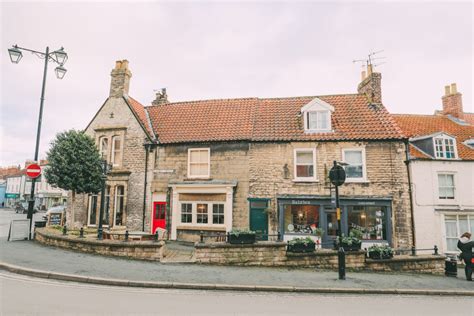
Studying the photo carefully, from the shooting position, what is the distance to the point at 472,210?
1623 cm

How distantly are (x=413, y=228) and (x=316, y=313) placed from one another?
1205 cm

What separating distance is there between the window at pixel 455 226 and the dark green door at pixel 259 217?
34.4 ft

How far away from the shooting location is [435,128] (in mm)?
20266

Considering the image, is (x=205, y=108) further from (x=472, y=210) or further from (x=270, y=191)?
(x=472, y=210)

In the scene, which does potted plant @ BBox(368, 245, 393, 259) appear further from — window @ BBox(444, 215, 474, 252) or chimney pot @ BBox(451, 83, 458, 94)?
chimney pot @ BBox(451, 83, 458, 94)

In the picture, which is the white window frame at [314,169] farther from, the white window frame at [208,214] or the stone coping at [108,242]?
the stone coping at [108,242]

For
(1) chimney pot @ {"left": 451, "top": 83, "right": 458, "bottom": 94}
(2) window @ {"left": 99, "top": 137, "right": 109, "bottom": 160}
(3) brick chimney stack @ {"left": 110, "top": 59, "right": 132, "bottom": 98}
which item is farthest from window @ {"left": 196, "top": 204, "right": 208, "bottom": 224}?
(1) chimney pot @ {"left": 451, "top": 83, "right": 458, "bottom": 94}

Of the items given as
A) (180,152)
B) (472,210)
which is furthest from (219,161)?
(472,210)

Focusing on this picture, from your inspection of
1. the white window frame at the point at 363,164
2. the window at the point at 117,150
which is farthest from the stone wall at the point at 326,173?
the window at the point at 117,150

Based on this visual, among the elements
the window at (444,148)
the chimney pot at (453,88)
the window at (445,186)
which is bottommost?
the window at (445,186)

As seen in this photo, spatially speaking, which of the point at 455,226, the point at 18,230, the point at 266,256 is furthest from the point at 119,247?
the point at 455,226

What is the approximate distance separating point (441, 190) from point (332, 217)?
667 centimetres

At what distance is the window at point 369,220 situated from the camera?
15.9 m

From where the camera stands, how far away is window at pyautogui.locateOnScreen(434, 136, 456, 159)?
1678cm
